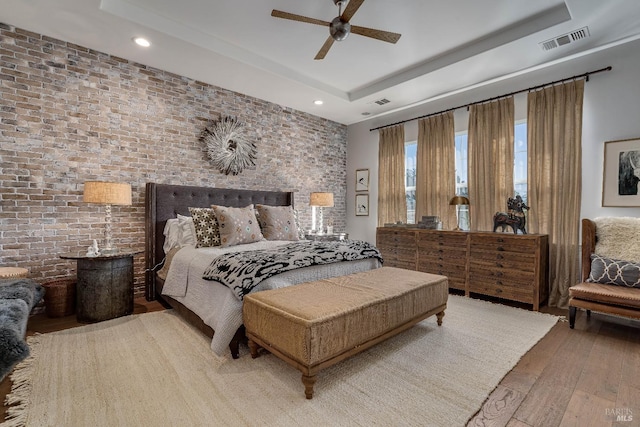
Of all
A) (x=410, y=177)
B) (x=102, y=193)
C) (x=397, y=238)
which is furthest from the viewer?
(x=410, y=177)

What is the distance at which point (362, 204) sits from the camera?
5.99m

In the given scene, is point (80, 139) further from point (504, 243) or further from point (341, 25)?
point (504, 243)

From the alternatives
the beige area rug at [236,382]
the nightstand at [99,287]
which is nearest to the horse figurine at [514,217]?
the beige area rug at [236,382]

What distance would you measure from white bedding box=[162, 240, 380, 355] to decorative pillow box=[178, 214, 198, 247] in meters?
0.18

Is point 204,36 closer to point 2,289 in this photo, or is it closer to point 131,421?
point 2,289

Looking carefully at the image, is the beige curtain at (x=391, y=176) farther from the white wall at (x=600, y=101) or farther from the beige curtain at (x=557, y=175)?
the beige curtain at (x=557, y=175)

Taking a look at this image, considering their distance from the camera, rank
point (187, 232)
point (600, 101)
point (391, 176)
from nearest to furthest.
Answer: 1. point (600, 101)
2. point (187, 232)
3. point (391, 176)

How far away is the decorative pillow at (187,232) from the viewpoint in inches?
139

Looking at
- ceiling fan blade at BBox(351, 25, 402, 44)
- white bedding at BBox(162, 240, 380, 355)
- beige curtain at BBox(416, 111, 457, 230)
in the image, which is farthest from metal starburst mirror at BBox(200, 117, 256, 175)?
beige curtain at BBox(416, 111, 457, 230)

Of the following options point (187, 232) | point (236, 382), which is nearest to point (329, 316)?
point (236, 382)

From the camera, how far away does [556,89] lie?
144 inches

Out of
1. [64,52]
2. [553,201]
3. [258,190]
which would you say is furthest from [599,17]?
[64,52]

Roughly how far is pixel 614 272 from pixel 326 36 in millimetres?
3786

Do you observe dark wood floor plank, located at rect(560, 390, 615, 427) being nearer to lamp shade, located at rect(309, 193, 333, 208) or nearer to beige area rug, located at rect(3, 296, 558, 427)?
beige area rug, located at rect(3, 296, 558, 427)
